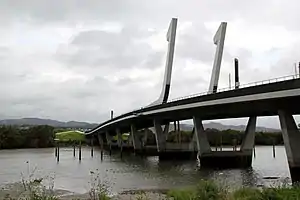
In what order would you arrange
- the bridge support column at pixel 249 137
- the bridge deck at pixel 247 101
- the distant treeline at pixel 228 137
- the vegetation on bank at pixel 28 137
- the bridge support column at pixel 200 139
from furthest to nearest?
the vegetation on bank at pixel 28 137, the distant treeline at pixel 228 137, the bridge support column at pixel 249 137, the bridge support column at pixel 200 139, the bridge deck at pixel 247 101

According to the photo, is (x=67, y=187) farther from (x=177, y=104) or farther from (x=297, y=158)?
(x=177, y=104)

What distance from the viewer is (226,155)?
58.6m

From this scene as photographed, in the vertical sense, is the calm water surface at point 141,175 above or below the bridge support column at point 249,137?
below

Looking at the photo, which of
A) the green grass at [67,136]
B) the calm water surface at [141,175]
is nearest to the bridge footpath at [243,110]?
the calm water surface at [141,175]

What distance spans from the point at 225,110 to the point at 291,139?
13.3m

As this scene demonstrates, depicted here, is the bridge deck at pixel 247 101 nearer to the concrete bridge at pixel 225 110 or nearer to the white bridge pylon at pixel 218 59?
the concrete bridge at pixel 225 110

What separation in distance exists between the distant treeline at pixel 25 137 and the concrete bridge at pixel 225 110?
30798mm

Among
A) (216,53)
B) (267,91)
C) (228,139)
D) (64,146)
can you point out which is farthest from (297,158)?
(64,146)

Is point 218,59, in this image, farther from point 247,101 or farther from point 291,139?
Result: point 291,139

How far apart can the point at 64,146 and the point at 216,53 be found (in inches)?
3646

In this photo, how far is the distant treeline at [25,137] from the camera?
404 ft

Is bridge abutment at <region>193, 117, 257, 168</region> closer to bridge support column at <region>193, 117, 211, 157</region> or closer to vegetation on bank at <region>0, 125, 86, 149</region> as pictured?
bridge support column at <region>193, 117, 211, 157</region>

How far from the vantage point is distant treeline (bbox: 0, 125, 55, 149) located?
4853 inches

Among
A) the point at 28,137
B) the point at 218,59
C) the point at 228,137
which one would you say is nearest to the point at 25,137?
the point at 28,137
